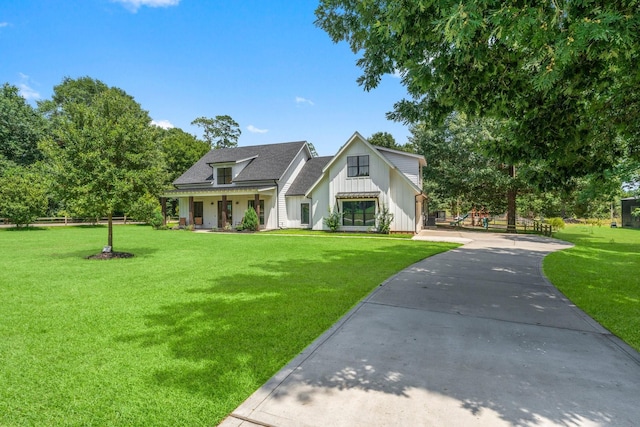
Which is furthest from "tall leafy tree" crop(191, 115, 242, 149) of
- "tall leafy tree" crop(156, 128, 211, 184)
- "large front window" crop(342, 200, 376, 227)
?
"large front window" crop(342, 200, 376, 227)

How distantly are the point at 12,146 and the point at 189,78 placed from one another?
29.0m

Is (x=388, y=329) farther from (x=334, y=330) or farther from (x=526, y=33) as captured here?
(x=526, y=33)

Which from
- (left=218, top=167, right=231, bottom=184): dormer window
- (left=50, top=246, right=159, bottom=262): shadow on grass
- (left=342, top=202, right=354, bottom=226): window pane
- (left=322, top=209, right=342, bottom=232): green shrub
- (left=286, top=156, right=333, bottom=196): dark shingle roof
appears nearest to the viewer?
(left=50, top=246, right=159, bottom=262): shadow on grass

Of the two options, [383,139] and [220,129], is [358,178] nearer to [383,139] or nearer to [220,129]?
[383,139]

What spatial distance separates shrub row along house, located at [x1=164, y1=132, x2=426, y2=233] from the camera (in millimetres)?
21469

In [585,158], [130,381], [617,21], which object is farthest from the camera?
[585,158]

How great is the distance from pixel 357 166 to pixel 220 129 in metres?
47.9

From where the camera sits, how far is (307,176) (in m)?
27.5

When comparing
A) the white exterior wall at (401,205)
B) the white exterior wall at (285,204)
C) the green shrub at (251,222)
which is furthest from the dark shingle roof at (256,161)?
the white exterior wall at (401,205)

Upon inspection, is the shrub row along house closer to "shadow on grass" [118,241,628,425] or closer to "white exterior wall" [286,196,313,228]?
"white exterior wall" [286,196,313,228]

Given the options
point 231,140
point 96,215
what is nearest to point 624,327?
point 96,215

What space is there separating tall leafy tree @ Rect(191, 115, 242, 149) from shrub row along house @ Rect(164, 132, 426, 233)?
A: 103 ft

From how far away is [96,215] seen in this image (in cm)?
1136

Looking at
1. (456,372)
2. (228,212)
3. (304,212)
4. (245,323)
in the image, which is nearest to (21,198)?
(228,212)
